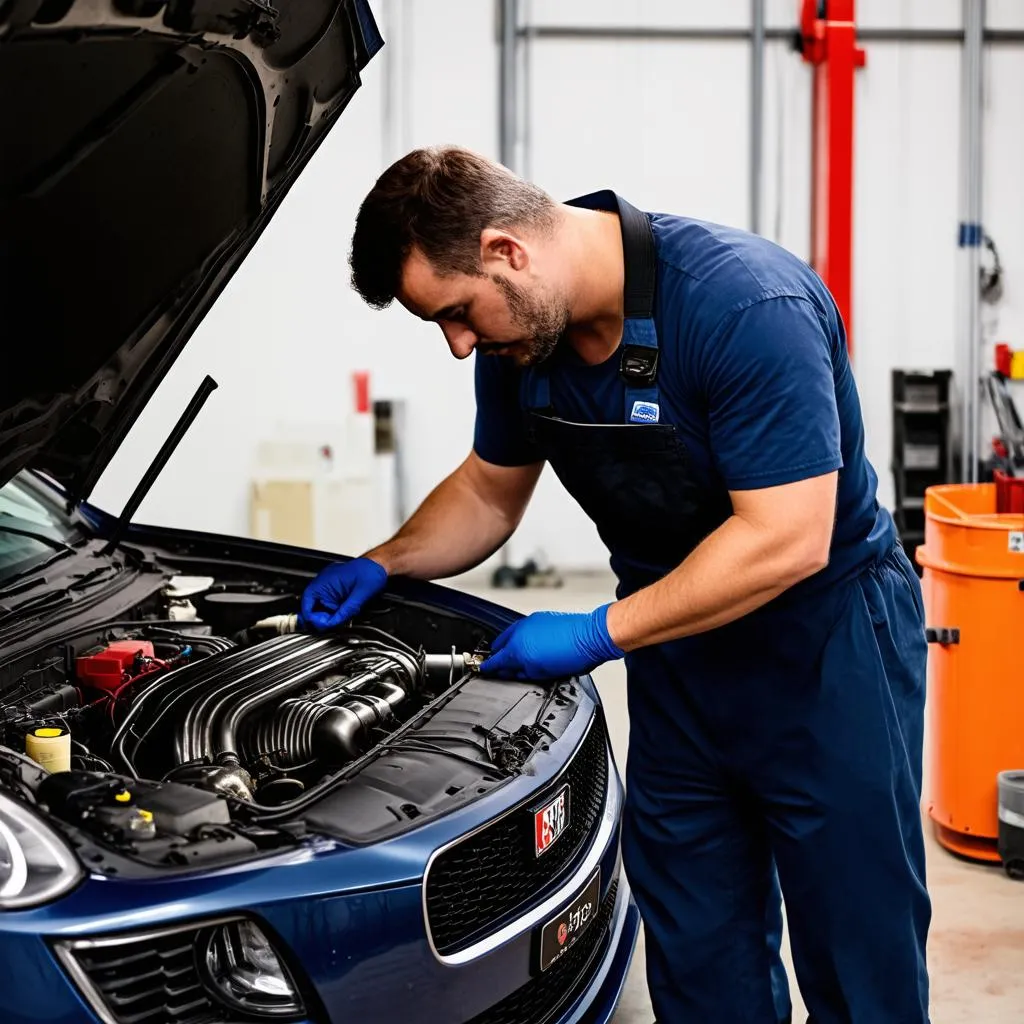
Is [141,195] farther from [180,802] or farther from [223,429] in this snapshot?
[223,429]

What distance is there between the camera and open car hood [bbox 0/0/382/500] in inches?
67.1

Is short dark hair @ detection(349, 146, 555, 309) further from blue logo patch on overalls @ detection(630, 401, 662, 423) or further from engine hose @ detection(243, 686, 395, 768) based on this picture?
engine hose @ detection(243, 686, 395, 768)

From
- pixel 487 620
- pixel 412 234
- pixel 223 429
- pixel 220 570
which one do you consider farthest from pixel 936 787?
pixel 223 429

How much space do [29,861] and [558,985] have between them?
2.76ft

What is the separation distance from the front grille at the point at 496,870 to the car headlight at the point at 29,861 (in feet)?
1.42

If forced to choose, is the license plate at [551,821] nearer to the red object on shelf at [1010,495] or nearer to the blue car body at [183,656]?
the blue car body at [183,656]

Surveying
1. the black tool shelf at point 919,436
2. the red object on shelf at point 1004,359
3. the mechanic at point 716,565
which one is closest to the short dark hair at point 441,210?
the mechanic at point 716,565

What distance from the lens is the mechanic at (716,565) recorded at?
182 cm

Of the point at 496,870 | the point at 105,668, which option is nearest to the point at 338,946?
the point at 496,870

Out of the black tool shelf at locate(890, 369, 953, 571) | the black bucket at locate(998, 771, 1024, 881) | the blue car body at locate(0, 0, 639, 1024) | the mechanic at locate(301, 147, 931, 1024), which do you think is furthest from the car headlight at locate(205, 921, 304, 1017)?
the black tool shelf at locate(890, 369, 953, 571)

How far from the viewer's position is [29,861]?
148cm

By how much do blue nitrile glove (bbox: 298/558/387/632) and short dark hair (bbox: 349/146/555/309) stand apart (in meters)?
0.79

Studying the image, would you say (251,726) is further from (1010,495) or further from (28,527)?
(1010,495)

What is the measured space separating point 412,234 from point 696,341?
419 mm
